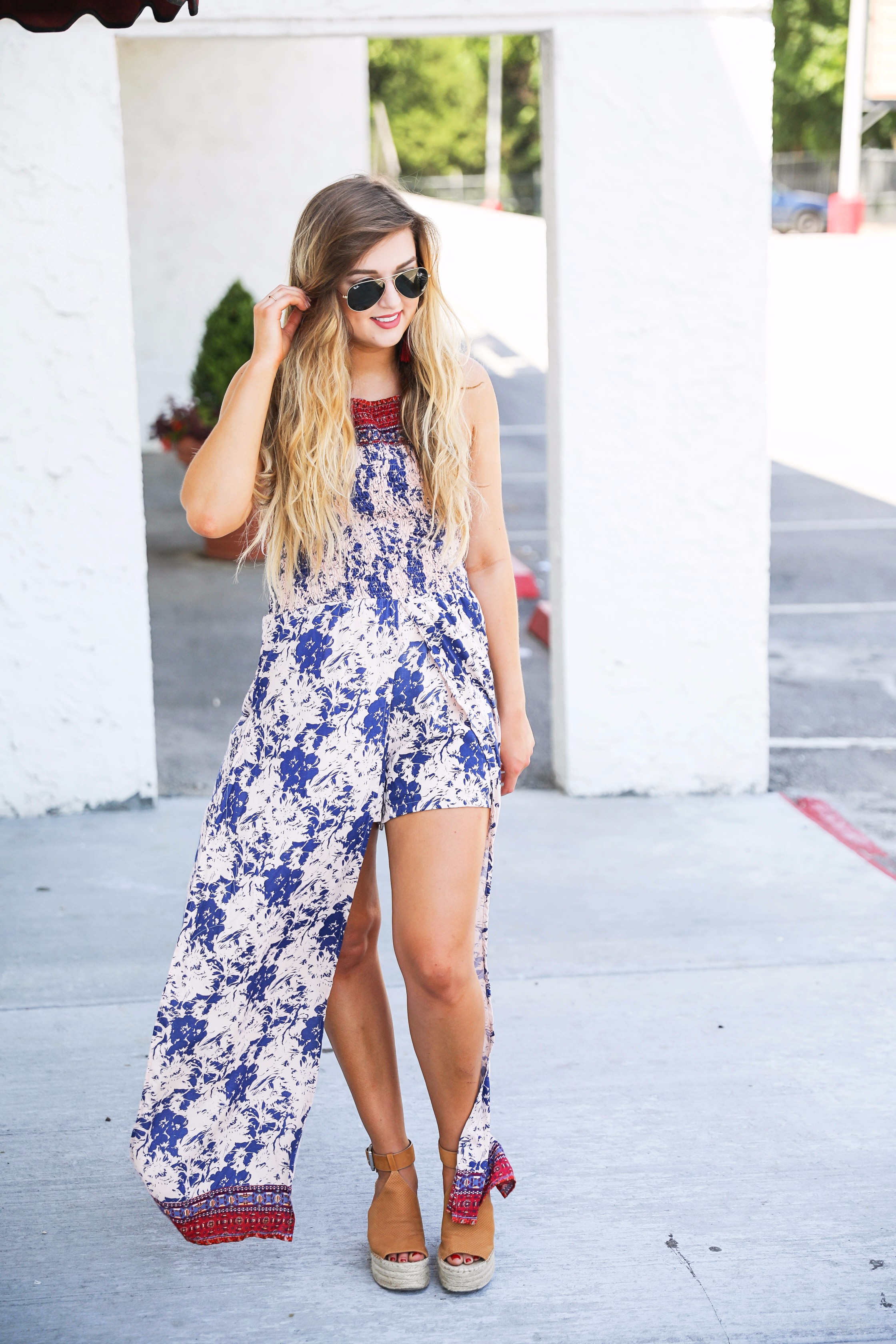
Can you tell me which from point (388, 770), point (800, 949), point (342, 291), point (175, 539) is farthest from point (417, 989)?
point (175, 539)

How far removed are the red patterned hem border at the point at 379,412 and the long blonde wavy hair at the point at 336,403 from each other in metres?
0.01

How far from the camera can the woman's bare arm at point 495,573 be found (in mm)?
2559

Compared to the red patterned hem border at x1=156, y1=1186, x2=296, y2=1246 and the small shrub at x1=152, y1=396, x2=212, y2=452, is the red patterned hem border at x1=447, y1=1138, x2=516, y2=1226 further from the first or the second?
the small shrub at x1=152, y1=396, x2=212, y2=452

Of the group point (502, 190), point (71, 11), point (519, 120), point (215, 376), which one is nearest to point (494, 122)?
point (502, 190)

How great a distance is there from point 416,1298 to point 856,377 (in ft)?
48.4

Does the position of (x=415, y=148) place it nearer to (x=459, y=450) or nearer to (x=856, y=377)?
(x=856, y=377)

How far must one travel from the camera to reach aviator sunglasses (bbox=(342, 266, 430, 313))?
2.34 m

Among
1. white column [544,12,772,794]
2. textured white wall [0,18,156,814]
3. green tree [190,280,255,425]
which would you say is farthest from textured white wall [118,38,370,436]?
white column [544,12,772,794]

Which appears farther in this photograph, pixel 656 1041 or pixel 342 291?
pixel 656 1041

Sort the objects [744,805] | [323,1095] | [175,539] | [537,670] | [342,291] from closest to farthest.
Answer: [342,291] < [323,1095] < [744,805] < [537,670] < [175,539]

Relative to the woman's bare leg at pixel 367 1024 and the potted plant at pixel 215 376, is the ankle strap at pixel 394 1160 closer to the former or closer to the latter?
the woman's bare leg at pixel 367 1024

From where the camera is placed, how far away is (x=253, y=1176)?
2.52 m

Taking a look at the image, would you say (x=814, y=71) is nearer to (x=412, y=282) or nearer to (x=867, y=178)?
(x=867, y=178)
